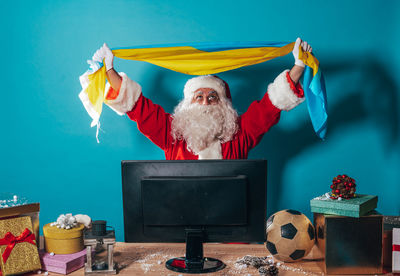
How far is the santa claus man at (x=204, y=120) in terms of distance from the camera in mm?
2523

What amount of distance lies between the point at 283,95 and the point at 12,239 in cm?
167

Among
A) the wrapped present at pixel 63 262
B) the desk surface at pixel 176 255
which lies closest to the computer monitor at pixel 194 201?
the desk surface at pixel 176 255

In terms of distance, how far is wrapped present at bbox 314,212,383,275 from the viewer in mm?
1623

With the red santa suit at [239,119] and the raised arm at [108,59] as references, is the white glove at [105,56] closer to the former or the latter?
the raised arm at [108,59]

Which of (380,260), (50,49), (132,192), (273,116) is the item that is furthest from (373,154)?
(50,49)

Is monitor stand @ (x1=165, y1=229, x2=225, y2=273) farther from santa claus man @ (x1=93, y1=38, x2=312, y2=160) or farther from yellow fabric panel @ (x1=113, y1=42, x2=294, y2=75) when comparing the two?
yellow fabric panel @ (x1=113, y1=42, x2=294, y2=75)

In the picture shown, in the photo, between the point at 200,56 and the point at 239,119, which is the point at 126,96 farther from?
the point at 239,119

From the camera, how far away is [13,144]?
9.73 ft

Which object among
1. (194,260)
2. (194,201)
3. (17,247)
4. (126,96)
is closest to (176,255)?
(194,260)

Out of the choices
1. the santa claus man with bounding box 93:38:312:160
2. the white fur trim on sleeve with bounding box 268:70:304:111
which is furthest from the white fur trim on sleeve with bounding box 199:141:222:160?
the white fur trim on sleeve with bounding box 268:70:304:111

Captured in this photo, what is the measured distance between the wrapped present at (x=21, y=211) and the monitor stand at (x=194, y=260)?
62 centimetres

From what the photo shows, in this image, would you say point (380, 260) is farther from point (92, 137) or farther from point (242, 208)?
point (92, 137)

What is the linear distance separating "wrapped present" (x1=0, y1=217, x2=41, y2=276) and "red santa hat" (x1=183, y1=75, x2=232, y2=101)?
137 cm

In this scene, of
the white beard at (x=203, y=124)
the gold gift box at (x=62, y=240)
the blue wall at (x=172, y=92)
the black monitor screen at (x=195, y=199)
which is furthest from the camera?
the blue wall at (x=172, y=92)
